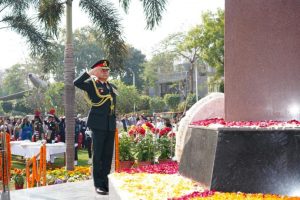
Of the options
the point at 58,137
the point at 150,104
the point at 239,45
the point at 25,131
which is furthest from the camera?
the point at 150,104

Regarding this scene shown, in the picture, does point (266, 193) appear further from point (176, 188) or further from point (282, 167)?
point (176, 188)

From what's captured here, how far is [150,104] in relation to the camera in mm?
50906

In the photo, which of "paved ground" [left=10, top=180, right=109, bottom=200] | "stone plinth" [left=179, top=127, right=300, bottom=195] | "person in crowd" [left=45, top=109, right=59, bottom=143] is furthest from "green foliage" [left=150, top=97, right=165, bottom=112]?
"stone plinth" [left=179, top=127, right=300, bottom=195]

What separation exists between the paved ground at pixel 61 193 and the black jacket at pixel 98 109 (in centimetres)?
85

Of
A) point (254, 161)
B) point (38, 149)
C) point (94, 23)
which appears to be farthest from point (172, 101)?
point (254, 161)

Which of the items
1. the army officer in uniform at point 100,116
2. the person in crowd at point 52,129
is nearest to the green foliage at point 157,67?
the person in crowd at point 52,129

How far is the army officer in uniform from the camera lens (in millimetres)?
5344

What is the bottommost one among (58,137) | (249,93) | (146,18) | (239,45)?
(58,137)

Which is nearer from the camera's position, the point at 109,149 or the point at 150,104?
the point at 109,149

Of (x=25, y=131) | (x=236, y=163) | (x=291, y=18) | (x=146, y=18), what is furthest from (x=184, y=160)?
(x=25, y=131)

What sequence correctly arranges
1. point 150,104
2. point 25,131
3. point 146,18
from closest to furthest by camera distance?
1. point 146,18
2. point 25,131
3. point 150,104

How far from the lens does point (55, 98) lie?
44719 mm

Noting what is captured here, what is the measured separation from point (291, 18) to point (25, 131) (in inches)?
648

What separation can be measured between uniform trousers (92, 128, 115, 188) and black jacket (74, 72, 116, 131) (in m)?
0.08
